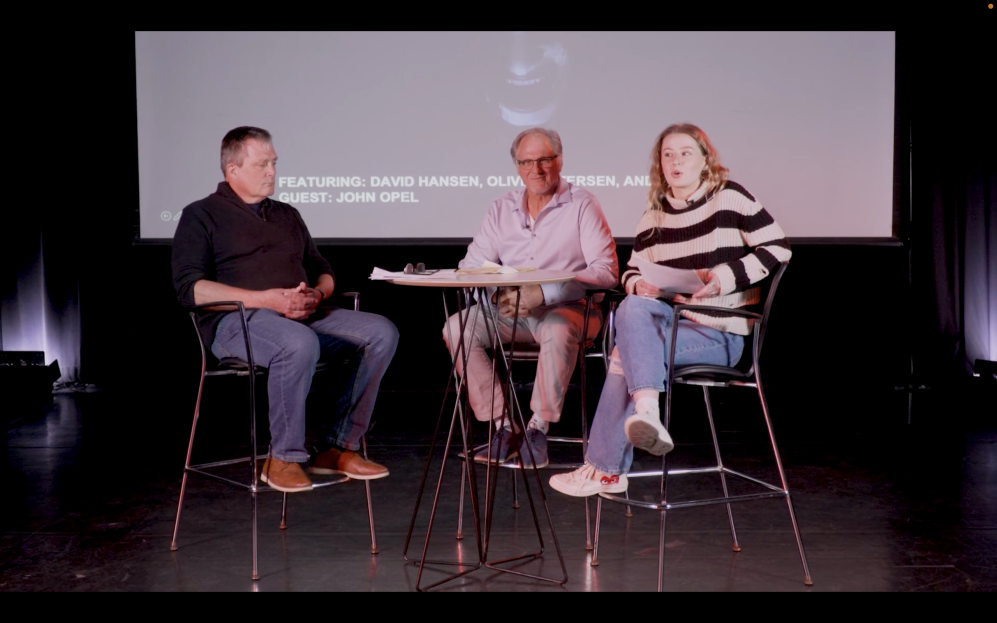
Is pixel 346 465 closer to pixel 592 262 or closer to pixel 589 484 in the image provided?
pixel 589 484

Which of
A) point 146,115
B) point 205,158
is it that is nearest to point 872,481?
point 205,158

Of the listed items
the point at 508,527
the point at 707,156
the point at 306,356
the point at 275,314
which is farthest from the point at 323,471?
the point at 707,156

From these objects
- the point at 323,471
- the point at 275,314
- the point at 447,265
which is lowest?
the point at 323,471

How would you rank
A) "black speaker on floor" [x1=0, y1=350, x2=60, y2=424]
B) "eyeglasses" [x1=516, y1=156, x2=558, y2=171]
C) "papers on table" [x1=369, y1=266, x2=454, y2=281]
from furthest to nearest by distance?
"black speaker on floor" [x1=0, y1=350, x2=60, y2=424] → "eyeglasses" [x1=516, y1=156, x2=558, y2=171] → "papers on table" [x1=369, y1=266, x2=454, y2=281]

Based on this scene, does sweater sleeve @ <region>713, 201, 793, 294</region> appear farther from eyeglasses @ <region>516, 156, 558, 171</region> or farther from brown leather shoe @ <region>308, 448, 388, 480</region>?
brown leather shoe @ <region>308, 448, 388, 480</region>

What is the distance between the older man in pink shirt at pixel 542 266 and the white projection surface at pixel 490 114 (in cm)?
175

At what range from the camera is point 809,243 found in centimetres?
533

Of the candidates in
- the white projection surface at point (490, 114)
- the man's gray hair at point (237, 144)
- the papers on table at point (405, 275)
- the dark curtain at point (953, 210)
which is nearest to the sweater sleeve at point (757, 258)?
the papers on table at point (405, 275)

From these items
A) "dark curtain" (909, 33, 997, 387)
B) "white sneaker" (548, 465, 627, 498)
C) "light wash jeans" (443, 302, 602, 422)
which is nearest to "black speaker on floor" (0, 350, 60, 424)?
"light wash jeans" (443, 302, 602, 422)

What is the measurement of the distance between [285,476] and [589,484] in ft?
2.84

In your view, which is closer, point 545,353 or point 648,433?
point 648,433

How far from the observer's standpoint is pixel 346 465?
2.85m

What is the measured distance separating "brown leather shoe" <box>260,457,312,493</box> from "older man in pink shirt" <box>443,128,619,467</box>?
0.73 m

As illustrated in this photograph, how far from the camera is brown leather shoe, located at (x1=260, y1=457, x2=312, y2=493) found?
270cm
